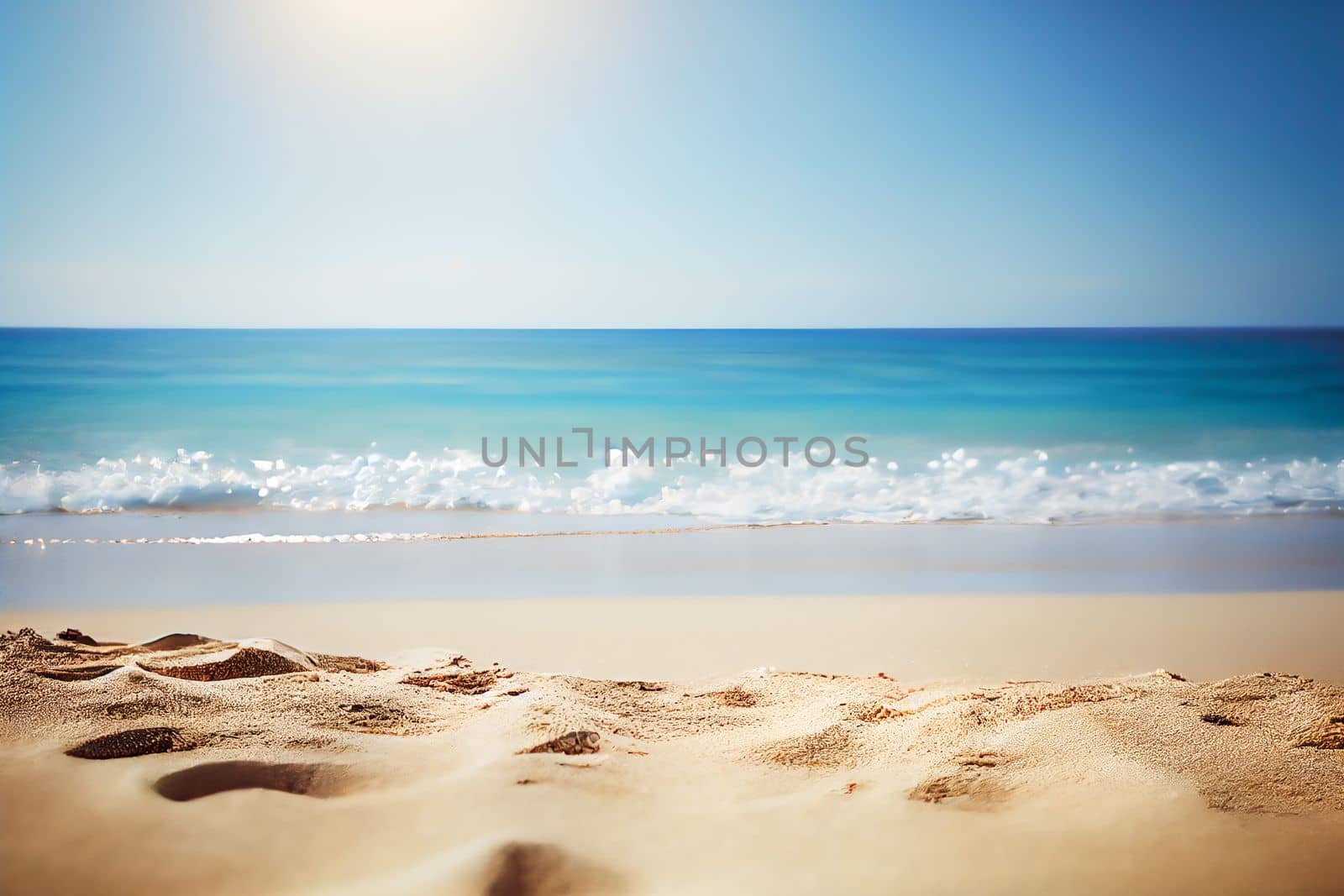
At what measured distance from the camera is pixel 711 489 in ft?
22.1

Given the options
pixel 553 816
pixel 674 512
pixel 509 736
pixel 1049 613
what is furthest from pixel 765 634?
pixel 674 512

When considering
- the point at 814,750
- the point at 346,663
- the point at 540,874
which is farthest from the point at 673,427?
the point at 540,874

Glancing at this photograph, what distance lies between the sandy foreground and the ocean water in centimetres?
337

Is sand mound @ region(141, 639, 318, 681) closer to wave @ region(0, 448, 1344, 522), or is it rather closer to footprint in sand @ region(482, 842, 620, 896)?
footprint in sand @ region(482, 842, 620, 896)

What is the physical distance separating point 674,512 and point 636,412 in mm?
7608

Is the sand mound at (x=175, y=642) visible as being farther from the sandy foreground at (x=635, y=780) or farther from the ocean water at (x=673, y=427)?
the ocean water at (x=673, y=427)

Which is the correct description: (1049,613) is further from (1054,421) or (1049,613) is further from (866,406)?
(866,406)

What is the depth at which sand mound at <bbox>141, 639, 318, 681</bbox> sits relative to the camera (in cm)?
218

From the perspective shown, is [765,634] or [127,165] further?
[127,165]

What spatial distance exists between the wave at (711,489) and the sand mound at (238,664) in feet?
11.6

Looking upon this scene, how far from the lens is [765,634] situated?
323 cm

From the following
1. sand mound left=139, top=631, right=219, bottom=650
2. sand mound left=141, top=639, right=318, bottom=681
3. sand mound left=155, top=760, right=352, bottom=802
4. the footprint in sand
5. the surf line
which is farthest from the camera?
the surf line

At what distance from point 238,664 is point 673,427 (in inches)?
356

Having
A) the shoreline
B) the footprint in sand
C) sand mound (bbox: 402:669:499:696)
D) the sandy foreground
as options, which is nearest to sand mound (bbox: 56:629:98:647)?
the sandy foreground
